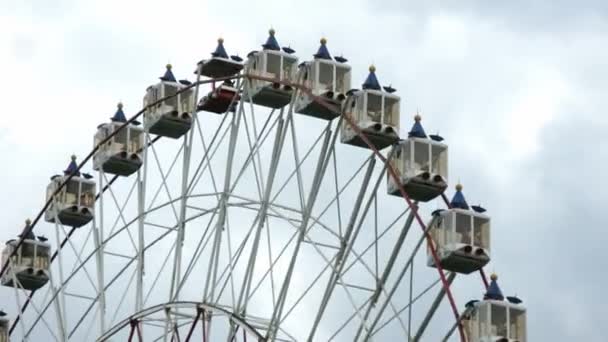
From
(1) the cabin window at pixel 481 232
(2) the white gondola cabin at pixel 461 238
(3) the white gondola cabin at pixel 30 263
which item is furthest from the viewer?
(3) the white gondola cabin at pixel 30 263

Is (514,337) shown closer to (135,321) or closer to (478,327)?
(478,327)

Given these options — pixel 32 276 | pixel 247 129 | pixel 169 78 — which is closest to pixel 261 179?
pixel 247 129

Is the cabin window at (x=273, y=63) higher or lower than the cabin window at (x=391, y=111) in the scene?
higher

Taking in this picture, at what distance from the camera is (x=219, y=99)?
58.4 m

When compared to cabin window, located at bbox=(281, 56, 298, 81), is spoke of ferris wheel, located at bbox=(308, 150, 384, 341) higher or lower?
lower

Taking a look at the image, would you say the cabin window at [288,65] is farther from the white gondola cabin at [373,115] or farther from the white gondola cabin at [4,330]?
Answer: the white gondola cabin at [4,330]

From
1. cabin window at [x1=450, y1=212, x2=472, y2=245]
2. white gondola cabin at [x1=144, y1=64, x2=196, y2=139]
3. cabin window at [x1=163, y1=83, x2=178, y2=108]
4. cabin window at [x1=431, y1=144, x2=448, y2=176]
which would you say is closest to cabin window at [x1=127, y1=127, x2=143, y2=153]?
white gondola cabin at [x1=144, y1=64, x2=196, y2=139]

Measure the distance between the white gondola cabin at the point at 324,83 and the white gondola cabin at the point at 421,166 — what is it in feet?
8.35

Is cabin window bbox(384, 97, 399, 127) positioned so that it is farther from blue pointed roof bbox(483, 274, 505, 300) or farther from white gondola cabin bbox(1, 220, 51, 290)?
white gondola cabin bbox(1, 220, 51, 290)

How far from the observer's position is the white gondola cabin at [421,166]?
51.5 m

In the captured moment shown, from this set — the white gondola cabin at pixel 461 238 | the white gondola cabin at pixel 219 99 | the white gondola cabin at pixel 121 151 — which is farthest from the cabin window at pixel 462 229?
the white gondola cabin at pixel 121 151

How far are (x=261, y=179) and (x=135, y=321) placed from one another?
4240 mm

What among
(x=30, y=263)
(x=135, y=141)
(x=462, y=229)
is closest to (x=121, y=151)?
(x=135, y=141)

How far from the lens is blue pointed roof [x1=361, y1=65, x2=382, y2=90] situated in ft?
174
